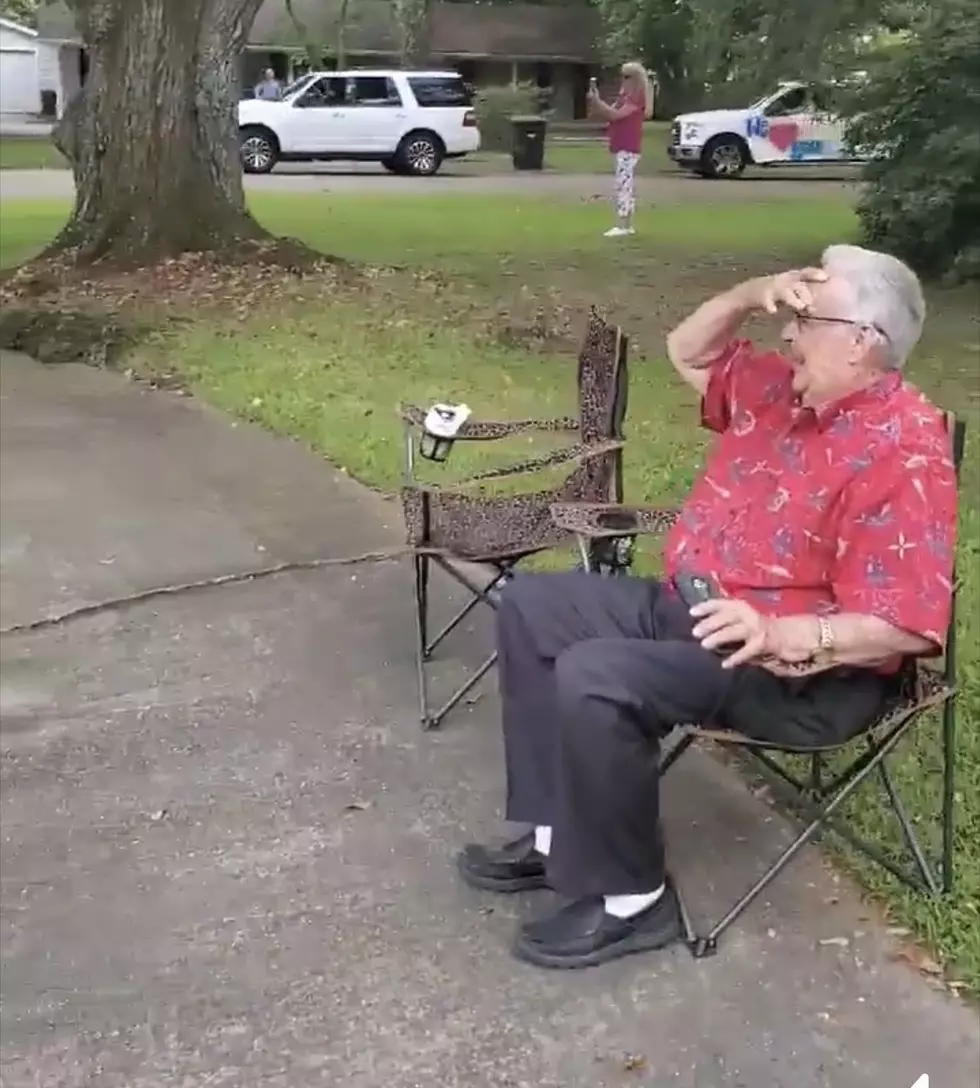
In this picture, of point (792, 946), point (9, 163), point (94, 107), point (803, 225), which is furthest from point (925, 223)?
point (9, 163)

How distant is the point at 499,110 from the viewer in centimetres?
3328

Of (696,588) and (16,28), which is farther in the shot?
(16,28)

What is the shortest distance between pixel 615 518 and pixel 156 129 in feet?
28.5

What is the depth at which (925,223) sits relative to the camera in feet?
43.3

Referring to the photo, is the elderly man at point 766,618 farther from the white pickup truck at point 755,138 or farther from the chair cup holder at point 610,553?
the white pickup truck at point 755,138

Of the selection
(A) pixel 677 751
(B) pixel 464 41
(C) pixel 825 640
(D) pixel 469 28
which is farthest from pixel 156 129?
(D) pixel 469 28

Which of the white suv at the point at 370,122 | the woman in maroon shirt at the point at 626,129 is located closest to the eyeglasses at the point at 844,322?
the woman in maroon shirt at the point at 626,129

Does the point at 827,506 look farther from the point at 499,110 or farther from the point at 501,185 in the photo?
the point at 499,110

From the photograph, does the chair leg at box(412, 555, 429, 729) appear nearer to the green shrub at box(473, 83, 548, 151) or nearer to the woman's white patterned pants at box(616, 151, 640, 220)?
the woman's white patterned pants at box(616, 151, 640, 220)

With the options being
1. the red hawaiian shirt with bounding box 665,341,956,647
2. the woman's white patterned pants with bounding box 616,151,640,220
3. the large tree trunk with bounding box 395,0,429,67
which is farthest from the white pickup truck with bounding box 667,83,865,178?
the red hawaiian shirt with bounding box 665,341,956,647

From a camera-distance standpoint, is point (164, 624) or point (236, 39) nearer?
point (164, 624)

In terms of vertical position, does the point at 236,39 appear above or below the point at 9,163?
above

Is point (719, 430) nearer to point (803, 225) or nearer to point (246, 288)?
point (246, 288)

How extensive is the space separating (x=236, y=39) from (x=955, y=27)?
218 inches
